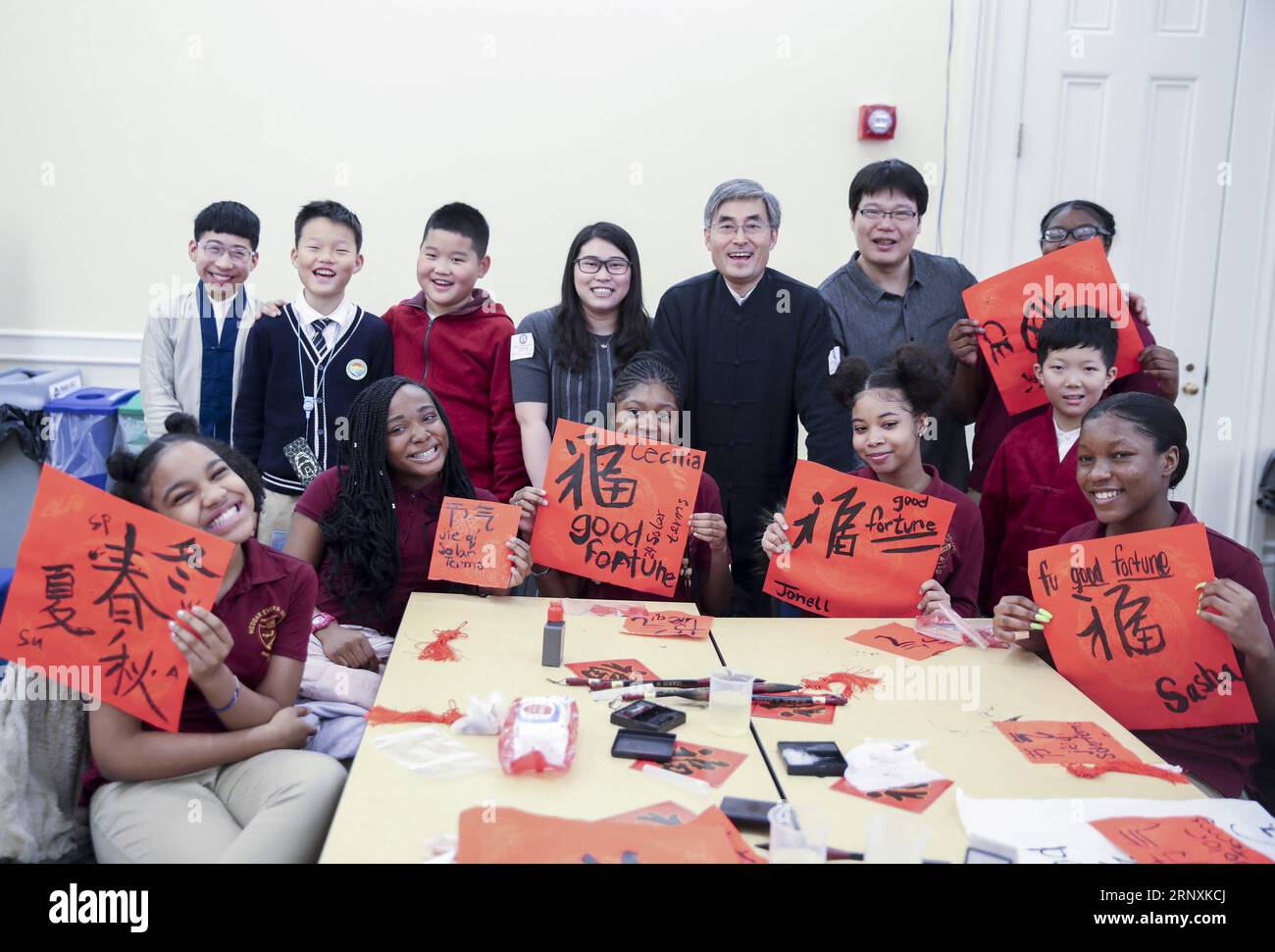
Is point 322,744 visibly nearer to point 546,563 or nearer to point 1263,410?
point 546,563

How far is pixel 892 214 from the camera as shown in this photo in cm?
324

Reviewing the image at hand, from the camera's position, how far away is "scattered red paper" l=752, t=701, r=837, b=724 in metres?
1.93

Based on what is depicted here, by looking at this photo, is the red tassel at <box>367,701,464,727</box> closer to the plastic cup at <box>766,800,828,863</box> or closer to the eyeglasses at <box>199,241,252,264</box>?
the plastic cup at <box>766,800,828,863</box>

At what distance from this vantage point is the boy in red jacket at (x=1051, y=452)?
273 cm

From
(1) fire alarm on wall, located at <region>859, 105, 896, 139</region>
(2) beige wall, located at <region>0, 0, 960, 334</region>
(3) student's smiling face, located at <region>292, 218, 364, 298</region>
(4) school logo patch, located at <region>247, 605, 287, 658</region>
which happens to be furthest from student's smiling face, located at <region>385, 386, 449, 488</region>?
(1) fire alarm on wall, located at <region>859, 105, 896, 139</region>

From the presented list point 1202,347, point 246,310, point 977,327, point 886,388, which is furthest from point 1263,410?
point 246,310

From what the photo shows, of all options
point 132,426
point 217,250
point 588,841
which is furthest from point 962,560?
point 132,426

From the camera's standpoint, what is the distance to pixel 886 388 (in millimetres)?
2705

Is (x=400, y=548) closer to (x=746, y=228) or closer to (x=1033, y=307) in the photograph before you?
(x=746, y=228)

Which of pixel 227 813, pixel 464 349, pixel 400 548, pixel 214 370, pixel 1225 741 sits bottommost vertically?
pixel 227 813

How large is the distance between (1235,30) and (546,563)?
4069 mm

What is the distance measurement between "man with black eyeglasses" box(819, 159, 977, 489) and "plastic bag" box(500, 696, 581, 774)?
1.83m

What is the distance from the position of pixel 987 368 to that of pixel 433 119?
274 centimetres

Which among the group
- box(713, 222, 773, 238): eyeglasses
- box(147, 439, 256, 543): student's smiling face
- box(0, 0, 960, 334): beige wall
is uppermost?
box(0, 0, 960, 334): beige wall
